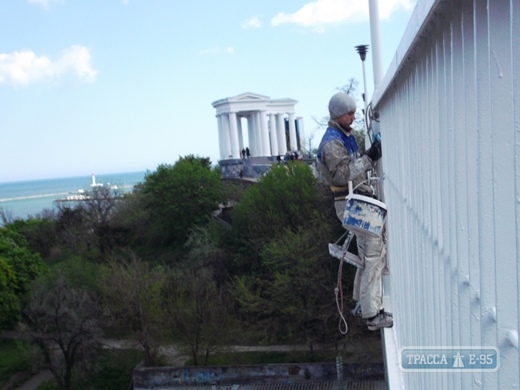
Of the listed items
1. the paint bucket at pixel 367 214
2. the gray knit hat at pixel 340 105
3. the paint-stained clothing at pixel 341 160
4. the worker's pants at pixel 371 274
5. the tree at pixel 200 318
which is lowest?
the tree at pixel 200 318

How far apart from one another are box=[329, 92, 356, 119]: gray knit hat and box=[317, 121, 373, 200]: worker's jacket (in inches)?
3.5

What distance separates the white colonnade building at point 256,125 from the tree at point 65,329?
29.4m

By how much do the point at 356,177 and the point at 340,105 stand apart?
23.5 inches

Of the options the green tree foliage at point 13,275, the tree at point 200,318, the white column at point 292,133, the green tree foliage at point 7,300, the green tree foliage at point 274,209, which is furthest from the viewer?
the white column at point 292,133

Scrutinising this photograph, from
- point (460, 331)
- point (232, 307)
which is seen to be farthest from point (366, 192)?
point (232, 307)

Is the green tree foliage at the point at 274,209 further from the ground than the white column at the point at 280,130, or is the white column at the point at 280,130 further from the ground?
the white column at the point at 280,130

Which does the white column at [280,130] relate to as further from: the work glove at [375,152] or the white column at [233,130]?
the work glove at [375,152]

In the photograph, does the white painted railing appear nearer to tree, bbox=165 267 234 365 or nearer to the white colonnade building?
tree, bbox=165 267 234 365

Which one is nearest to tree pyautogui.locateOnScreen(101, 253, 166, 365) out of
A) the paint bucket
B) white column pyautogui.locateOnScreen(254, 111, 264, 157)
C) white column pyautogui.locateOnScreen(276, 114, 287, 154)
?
the paint bucket

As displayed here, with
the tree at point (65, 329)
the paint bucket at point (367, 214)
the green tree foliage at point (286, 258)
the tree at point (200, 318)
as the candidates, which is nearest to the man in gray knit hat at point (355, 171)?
the paint bucket at point (367, 214)

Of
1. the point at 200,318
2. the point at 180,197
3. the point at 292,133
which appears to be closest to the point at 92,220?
the point at 180,197

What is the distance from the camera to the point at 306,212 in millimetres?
29297

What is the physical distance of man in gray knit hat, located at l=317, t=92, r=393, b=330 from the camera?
4883 millimetres

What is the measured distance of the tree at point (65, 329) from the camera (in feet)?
75.5
